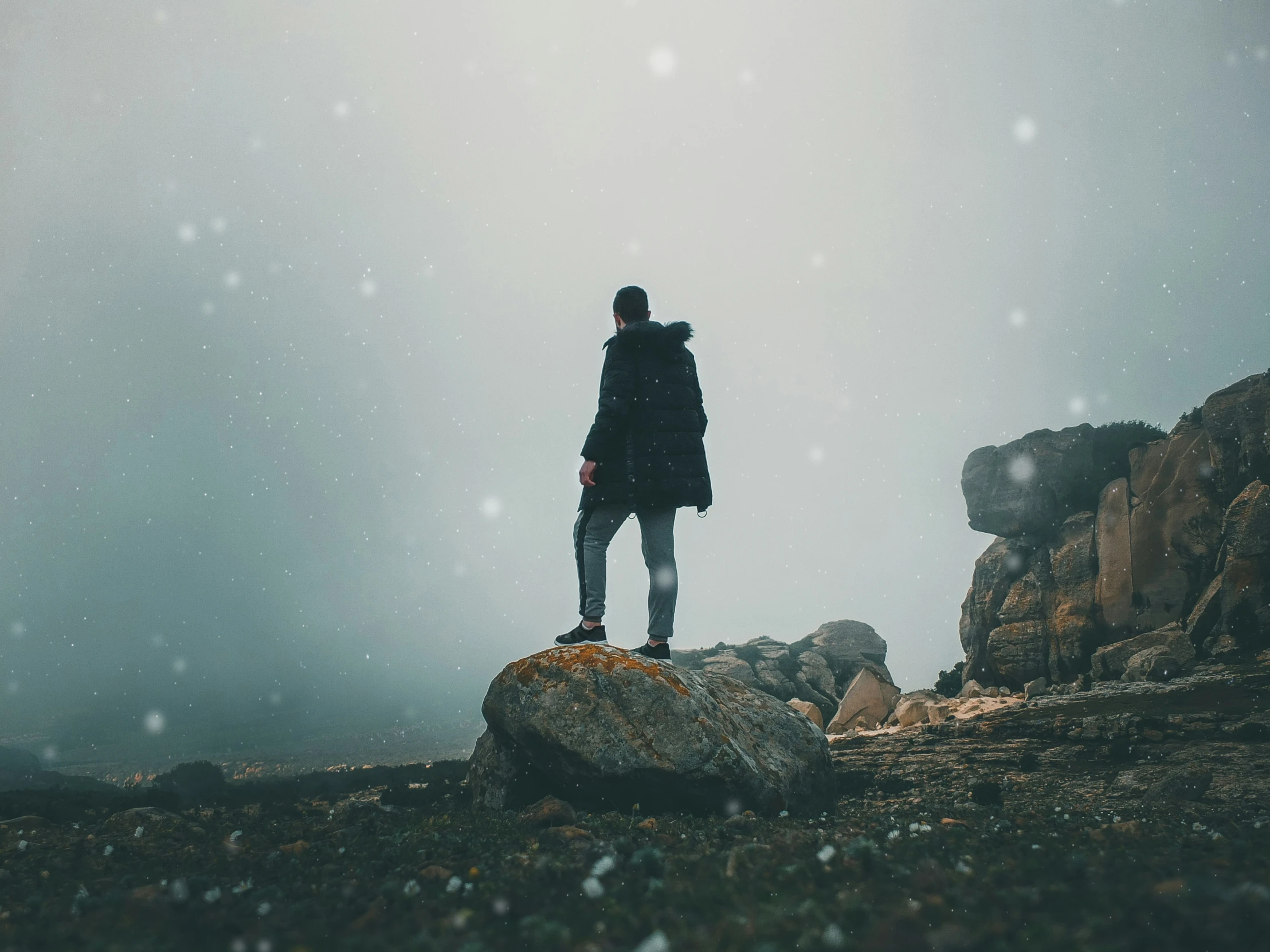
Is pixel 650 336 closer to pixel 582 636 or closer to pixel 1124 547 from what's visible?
pixel 582 636

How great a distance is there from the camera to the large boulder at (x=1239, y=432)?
33.1 m

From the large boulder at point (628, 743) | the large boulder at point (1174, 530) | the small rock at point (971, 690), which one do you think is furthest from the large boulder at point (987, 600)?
the large boulder at point (628, 743)

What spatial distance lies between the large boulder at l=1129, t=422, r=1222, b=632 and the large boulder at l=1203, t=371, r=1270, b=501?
1.05 m

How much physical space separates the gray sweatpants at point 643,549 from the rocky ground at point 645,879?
8.27ft

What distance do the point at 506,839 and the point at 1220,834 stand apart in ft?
20.5

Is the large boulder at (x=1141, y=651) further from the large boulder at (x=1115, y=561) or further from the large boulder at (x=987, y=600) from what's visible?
the large boulder at (x=987, y=600)

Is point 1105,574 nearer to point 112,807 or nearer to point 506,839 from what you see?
point 506,839

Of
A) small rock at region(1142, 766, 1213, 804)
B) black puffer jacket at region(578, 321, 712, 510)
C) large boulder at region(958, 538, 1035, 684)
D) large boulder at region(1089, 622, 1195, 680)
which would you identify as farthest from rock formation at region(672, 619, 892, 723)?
black puffer jacket at region(578, 321, 712, 510)

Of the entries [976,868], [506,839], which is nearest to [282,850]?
[506,839]

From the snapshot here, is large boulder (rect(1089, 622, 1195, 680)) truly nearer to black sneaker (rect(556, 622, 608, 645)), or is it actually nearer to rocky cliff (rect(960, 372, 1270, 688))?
rocky cliff (rect(960, 372, 1270, 688))

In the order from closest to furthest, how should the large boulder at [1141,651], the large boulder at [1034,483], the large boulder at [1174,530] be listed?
the large boulder at [1141,651] → the large boulder at [1174,530] → the large boulder at [1034,483]

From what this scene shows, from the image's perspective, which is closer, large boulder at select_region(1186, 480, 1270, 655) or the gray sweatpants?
the gray sweatpants

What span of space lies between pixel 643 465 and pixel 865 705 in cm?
4631

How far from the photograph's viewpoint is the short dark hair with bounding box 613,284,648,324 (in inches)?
327
